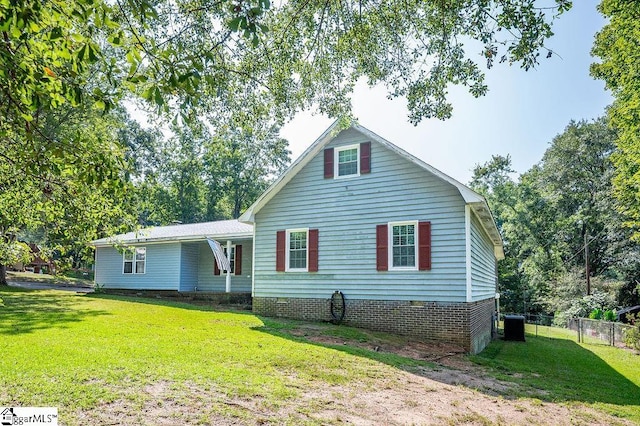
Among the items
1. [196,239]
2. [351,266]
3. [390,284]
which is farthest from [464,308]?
[196,239]

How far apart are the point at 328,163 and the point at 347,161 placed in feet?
2.03

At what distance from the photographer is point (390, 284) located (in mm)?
12445

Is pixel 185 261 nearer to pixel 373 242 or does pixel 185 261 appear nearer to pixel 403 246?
pixel 373 242

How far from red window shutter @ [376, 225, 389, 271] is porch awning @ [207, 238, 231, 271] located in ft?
27.4

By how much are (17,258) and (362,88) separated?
5.66m

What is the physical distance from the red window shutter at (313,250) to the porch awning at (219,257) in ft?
20.4

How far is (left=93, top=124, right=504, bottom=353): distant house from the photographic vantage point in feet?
38.3

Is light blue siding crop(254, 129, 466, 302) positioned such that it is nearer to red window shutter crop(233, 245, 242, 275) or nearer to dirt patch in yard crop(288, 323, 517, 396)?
dirt patch in yard crop(288, 323, 517, 396)

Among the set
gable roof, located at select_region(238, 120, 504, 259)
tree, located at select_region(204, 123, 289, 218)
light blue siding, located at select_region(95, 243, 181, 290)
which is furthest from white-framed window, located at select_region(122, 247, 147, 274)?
tree, located at select_region(204, 123, 289, 218)

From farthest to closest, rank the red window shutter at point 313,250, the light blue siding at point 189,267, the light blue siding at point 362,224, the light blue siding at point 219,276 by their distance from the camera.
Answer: the light blue siding at point 189,267
the light blue siding at point 219,276
the red window shutter at point 313,250
the light blue siding at point 362,224

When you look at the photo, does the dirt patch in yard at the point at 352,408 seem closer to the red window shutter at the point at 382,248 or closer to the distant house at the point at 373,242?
the distant house at the point at 373,242

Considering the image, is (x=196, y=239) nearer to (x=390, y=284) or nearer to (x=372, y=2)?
(x=390, y=284)

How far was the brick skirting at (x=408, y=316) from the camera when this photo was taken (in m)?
11.4

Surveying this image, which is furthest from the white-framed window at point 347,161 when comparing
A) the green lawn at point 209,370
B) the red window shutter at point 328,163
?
the green lawn at point 209,370
